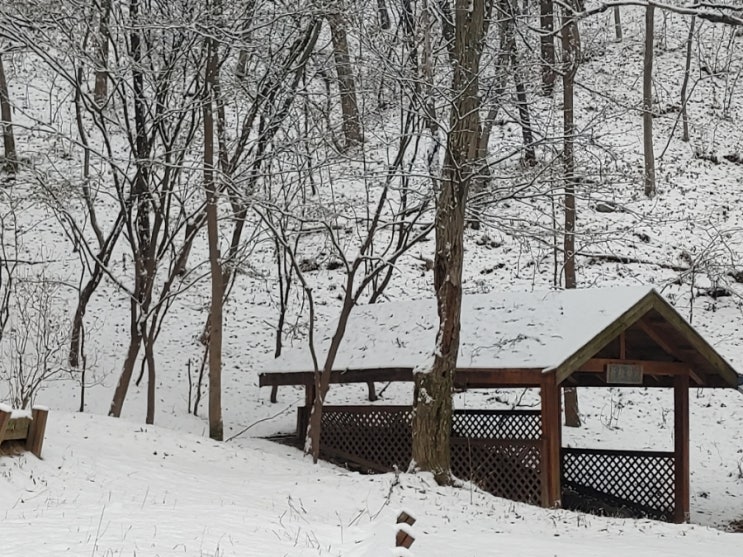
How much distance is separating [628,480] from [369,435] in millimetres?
3871

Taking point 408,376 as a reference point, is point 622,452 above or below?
below

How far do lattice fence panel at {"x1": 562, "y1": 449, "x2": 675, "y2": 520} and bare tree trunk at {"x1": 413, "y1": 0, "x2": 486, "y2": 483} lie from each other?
387 cm

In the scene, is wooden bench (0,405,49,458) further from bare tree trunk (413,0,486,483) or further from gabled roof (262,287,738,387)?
gabled roof (262,287,738,387)

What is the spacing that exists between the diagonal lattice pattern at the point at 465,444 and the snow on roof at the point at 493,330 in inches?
37.1

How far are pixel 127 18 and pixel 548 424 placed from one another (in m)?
8.84

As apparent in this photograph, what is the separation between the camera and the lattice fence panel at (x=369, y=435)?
12.8 meters

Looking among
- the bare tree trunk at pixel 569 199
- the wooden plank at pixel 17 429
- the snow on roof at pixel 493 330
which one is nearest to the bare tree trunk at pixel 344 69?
the snow on roof at pixel 493 330

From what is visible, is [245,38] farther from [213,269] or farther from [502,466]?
[502,466]

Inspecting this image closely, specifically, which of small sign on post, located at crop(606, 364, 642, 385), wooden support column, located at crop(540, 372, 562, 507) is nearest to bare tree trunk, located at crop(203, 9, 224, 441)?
wooden support column, located at crop(540, 372, 562, 507)

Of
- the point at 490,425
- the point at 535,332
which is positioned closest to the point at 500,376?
the point at 535,332

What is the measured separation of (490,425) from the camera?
1294 centimetres

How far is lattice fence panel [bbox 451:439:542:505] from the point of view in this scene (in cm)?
1096

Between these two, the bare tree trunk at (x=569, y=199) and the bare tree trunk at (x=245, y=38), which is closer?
the bare tree trunk at (x=245, y=38)

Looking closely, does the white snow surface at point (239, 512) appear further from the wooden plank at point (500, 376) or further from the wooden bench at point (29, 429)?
the wooden plank at point (500, 376)
